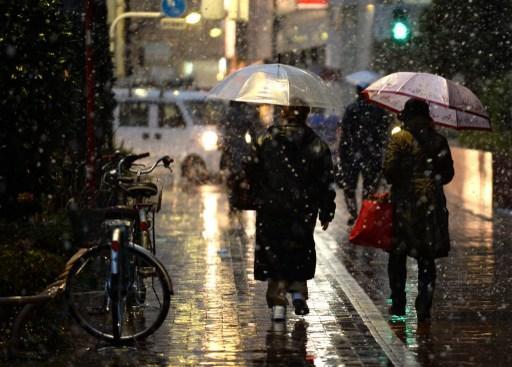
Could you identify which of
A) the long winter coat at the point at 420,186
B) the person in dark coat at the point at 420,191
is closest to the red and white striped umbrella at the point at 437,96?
the person in dark coat at the point at 420,191

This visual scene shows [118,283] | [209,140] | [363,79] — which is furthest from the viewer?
[209,140]

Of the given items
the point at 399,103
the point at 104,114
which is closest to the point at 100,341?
the point at 399,103

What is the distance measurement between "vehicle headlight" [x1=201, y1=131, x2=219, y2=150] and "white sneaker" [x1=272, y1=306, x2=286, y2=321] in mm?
18118

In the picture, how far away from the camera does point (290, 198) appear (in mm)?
9750

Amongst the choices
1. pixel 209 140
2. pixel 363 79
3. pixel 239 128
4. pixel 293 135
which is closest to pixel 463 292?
pixel 293 135

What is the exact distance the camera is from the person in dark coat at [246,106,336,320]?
9773mm

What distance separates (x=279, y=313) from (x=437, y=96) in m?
2.04

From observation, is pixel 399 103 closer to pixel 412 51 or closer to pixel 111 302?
pixel 111 302

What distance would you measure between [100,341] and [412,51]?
23.4m

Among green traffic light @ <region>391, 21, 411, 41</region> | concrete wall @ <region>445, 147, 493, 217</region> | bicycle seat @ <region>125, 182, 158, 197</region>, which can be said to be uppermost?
green traffic light @ <region>391, 21, 411, 41</region>

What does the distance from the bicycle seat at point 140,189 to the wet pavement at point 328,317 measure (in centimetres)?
93

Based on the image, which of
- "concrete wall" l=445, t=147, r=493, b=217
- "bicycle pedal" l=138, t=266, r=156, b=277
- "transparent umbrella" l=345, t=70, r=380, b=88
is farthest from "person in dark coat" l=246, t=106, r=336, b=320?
"concrete wall" l=445, t=147, r=493, b=217

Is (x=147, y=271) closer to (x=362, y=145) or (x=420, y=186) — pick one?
(x=420, y=186)

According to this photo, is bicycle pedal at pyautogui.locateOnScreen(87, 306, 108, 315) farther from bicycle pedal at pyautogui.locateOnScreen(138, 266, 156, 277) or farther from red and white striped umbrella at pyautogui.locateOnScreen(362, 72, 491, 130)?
red and white striped umbrella at pyautogui.locateOnScreen(362, 72, 491, 130)
